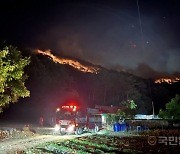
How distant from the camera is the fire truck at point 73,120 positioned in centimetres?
2873

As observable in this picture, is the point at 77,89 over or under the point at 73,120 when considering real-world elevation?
over

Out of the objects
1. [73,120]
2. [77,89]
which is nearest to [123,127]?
[73,120]

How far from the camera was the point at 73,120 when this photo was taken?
1129 inches

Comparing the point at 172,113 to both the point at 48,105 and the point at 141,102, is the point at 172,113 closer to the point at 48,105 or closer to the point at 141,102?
the point at 141,102

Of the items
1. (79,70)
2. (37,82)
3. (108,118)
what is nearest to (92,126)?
(108,118)

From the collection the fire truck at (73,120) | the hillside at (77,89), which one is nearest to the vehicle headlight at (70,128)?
the fire truck at (73,120)

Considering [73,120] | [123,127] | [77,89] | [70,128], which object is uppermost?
[77,89]

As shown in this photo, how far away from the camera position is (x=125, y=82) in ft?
298

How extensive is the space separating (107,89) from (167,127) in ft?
150

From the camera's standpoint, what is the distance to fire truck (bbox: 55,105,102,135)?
28725 mm

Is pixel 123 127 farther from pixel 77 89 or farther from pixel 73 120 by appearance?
pixel 77 89

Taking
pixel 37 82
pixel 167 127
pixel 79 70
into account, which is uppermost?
pixel 79 70

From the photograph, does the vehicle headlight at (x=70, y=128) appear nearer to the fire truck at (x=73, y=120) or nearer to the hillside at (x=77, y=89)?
the fire truck at (x=73, y=120)

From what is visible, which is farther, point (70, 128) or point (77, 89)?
point (77, 89)
